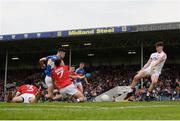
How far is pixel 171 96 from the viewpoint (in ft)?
119

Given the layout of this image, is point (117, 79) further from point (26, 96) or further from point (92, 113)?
point (92, 113)

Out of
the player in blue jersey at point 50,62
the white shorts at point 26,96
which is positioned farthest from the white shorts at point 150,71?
the white shorts at point 26,96

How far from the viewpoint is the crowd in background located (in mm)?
38716

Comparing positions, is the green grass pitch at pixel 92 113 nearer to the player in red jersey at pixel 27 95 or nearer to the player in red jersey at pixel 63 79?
the player in red jersey at pixel 63 79

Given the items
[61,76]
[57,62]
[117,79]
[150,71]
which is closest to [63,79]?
[61,76]

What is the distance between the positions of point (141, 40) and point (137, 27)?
3.84 meters

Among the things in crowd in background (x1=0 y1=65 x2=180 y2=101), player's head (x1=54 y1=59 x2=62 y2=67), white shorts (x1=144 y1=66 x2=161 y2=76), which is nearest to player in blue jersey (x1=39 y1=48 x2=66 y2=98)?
player's head (x1=54 y1=59 x2=62 y2=67)

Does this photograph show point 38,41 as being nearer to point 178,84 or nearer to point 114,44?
point 114,44

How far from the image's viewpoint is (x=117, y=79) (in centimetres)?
4631

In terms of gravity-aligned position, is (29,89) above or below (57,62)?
below

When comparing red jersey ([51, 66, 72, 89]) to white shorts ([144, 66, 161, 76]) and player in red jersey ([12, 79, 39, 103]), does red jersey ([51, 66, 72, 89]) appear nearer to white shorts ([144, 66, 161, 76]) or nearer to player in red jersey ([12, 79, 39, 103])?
white shorts ([144, 66, 161, 76])

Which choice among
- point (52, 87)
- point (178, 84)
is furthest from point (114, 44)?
point (52, 87)

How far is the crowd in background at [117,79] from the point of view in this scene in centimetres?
3872

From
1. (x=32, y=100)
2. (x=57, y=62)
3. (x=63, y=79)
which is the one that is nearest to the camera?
(x=63, y=79)
